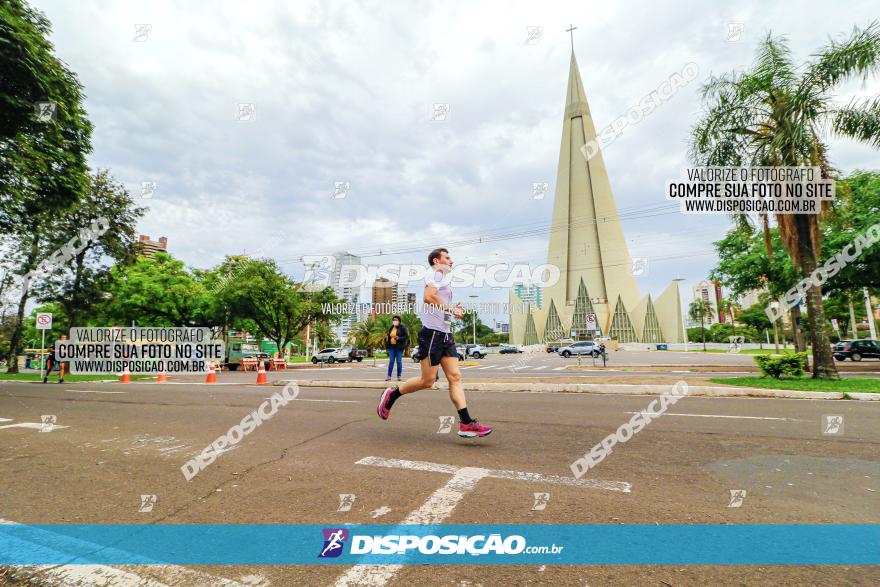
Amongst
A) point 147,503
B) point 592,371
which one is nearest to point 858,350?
point 592,371

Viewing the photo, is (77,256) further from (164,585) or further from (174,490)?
(164,585)

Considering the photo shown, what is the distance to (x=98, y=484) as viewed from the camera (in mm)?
3373

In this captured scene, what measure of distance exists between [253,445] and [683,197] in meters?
14.6

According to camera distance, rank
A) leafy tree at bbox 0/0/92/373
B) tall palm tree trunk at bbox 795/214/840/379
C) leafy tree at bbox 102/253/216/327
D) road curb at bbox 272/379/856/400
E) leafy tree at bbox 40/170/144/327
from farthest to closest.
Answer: leafy tree at bbox 102/253/216/327, leafy tree at bbox 40/170/144/327, tall palm tree trunk at bbox 795/214/840/379, leafy tree at bbox 0/0/92/373, road curb at bbox 272/379/856/400

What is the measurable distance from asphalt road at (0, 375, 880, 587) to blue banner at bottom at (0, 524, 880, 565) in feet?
0.29

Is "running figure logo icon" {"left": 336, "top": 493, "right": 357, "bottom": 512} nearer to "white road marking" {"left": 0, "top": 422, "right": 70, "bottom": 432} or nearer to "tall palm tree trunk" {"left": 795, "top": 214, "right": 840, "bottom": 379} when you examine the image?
"white road marking" {"left": 0, "top": 422, "right": 70, "bottom": 432}

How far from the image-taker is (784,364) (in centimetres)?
1177

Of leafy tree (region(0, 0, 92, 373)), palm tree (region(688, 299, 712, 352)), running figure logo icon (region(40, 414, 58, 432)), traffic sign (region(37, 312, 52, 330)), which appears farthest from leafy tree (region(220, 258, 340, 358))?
palm tree (region(688, 299, 712, 352))

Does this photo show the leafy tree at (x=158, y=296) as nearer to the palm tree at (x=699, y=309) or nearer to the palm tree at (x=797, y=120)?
the palm tree at (x=797, y=120)

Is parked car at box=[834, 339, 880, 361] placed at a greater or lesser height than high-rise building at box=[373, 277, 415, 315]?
lesser

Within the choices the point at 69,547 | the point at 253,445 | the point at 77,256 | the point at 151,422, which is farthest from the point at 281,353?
the point at 69,547

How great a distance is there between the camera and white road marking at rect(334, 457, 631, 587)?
75.4 inches

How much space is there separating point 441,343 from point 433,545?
2609 millimetres

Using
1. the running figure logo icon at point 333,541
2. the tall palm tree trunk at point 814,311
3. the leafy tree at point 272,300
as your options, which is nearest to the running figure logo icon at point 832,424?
the running figure logo icon at point 333,541
